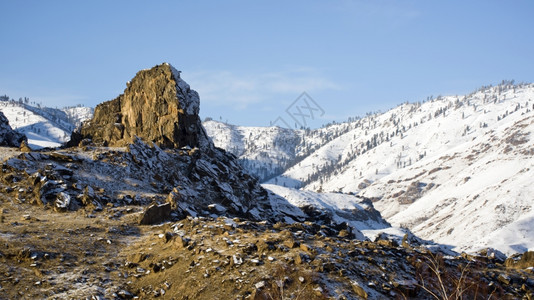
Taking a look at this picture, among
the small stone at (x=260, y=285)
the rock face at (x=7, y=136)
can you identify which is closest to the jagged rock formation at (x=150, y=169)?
the rock face at (x=7, y=136)

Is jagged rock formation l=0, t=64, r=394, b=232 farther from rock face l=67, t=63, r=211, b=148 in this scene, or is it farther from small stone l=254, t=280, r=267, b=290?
small stone l=254, t=280, r=267, b=290

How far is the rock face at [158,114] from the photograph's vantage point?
153 feet

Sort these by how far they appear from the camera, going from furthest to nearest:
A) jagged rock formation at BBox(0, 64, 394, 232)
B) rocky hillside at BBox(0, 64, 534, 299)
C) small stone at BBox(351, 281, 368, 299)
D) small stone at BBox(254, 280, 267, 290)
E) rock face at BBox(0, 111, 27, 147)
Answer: rock face at BBox(0, 111, 27, 147)
jagged rock formation at BBox(0, 64, 394, 232)
rocky hillside at BBox(0, 64, 534, 299)
small stone at BBox(254, 280, 267, 290)
small stone at BBox(351, 281, 368, 299)

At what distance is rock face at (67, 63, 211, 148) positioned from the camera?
46531 millimetres

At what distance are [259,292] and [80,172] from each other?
937 inches

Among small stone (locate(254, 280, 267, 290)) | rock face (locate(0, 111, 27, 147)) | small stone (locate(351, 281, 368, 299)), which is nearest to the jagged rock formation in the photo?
rock face (locate(0, 111, 27, 147))

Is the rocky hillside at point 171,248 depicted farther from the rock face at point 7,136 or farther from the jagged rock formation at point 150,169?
the rock face at point 7,136

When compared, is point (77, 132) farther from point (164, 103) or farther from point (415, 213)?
point (415, 213)

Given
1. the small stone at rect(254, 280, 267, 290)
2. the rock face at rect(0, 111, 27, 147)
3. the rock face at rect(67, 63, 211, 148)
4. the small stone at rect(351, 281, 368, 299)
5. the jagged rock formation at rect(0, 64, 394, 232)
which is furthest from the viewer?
the rock face at rect(0, 111, 27, 147)

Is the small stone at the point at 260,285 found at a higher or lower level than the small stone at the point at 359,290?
higher

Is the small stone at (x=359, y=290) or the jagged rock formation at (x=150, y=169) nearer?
the small stone at (x=359, y=290)

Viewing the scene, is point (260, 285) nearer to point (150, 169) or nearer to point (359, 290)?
point (359, 290)

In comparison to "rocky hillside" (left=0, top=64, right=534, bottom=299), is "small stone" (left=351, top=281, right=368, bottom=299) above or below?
below

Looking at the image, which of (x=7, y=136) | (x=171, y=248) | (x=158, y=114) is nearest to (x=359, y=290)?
(x=171, y=248)
